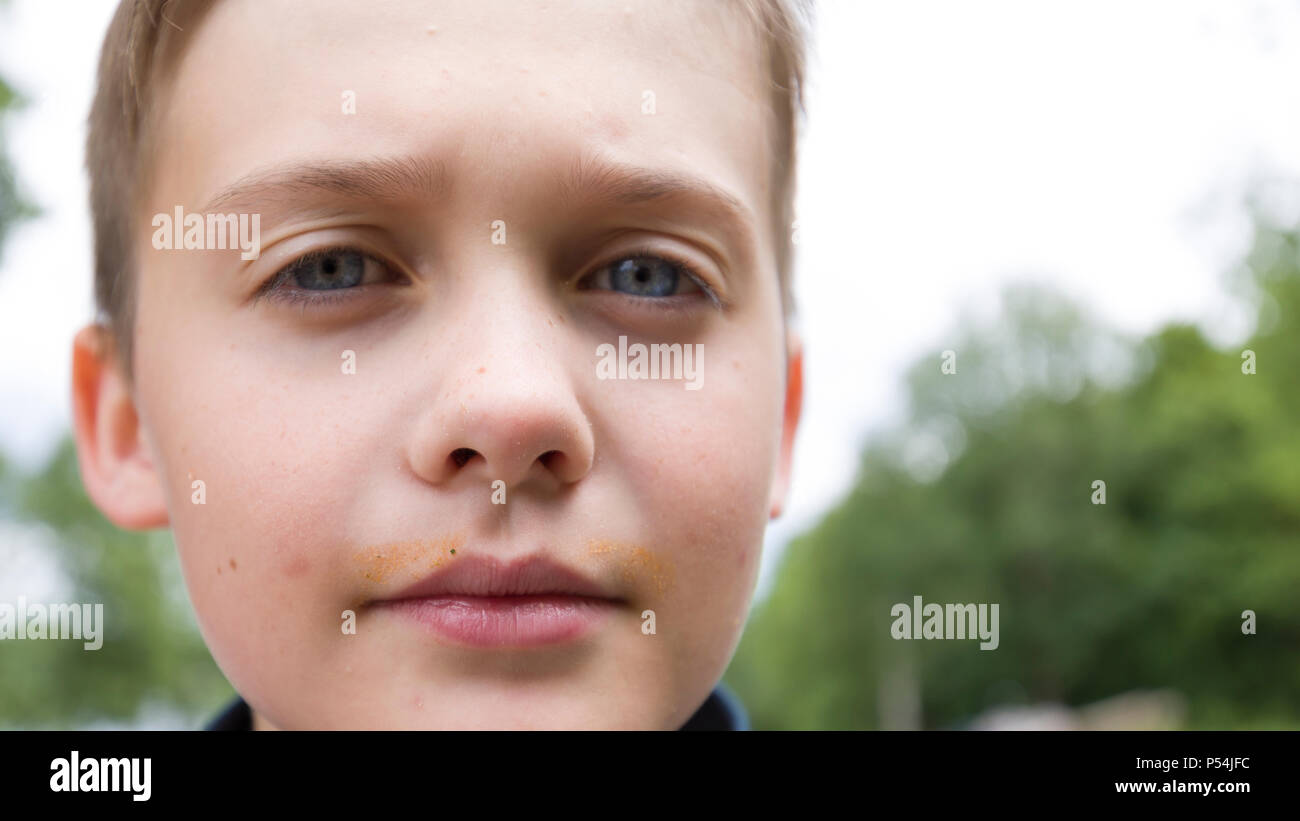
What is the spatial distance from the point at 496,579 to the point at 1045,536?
70.7 feet

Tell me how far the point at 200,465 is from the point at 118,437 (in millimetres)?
369

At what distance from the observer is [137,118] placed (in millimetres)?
1417

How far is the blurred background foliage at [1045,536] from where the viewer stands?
62.7ft

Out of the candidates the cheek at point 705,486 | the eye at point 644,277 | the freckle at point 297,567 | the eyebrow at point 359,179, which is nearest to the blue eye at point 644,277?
the eye at point 644,277

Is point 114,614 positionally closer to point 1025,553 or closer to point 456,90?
point 1025,553

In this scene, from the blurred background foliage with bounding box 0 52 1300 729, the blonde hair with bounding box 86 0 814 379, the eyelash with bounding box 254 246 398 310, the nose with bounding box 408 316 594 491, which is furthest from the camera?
the blurred background foliage with bounding box 0 52 1300 729

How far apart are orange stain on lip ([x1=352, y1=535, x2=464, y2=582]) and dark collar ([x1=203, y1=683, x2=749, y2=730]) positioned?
0.68m

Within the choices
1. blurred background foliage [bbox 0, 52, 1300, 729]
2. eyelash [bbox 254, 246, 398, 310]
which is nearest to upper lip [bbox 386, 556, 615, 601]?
eyelash [bbox 254, 246, 398, 310]

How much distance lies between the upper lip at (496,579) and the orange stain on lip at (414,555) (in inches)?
0.5

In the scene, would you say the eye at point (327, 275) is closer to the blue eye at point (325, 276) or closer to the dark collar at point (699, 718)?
the blue eye at point (325, 276)

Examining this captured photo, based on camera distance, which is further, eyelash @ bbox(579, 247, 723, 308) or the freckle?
eyelash @ bbox(579, 247, 723, 308)

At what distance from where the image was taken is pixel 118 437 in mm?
1480

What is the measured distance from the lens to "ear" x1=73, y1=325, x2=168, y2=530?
1.42 meters

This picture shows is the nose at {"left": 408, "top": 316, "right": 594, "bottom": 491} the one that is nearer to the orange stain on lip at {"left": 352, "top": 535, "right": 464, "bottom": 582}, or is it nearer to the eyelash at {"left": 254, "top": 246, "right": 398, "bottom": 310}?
the orange stain on lip at {"left": 352, "top": 535, "right": 464, "bottom": 582}
